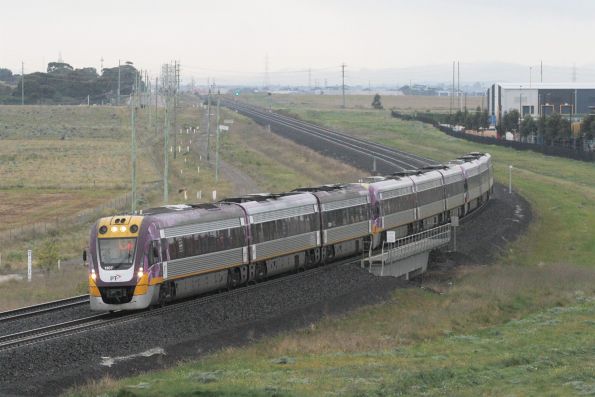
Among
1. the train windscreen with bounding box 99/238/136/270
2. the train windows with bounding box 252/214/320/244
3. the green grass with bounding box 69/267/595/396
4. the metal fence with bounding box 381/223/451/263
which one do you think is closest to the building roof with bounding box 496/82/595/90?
the metal fence with bounding box 381/223/451/263

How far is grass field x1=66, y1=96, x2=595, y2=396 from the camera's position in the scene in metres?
25.6

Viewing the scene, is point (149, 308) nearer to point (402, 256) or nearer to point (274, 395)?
point (274, 395)

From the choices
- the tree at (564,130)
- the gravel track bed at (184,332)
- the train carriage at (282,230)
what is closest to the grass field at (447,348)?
the gravel track bed at (184,332)

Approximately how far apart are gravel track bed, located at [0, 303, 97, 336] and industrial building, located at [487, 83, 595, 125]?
142m

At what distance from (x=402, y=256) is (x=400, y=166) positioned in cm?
5339

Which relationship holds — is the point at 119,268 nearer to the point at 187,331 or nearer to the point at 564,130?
the point at 187,331

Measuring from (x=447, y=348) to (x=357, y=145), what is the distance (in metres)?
99.9

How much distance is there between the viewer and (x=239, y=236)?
1598 inches

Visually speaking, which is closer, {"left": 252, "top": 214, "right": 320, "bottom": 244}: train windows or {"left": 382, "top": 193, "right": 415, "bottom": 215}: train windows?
{"left": 252, "top": 214, "right": 320, "bottom": 244}: train windows

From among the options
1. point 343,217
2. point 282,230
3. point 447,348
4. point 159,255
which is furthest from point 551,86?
point 159,255

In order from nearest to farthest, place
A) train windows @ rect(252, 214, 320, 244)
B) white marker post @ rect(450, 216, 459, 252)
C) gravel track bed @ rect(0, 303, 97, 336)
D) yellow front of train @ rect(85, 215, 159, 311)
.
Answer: gravel track bed @ rect(0, 303, 97, 336) < yellow front of train @ rect(85, 215, 159, 311) < train windows @ rect(252, 214, 320, 244) < white marker post @ rect(450, 216, 459, 252)

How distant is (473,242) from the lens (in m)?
63.3

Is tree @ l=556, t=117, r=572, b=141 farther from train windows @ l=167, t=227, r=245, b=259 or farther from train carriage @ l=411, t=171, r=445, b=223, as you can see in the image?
train windows @ l=167, t=227, r=245, b=259

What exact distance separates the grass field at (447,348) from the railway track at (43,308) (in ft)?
26.5
